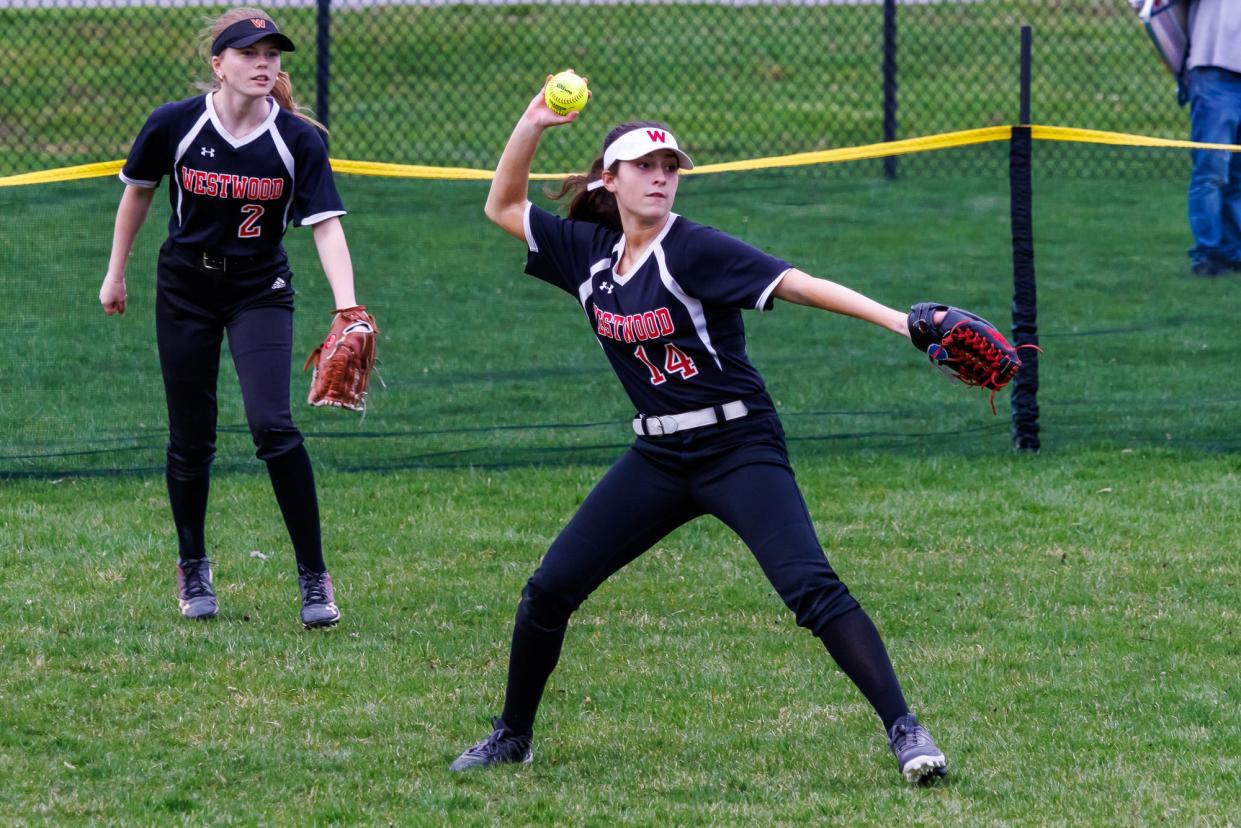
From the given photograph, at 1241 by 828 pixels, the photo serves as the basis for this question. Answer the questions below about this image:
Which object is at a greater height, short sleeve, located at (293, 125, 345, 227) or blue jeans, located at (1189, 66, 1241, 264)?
short sleeve, located at (293, 125, 345, 227)

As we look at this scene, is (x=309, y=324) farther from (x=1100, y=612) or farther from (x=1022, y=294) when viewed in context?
(x=1100, y=612)

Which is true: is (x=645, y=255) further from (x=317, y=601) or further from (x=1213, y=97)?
(x=1213, y=97)

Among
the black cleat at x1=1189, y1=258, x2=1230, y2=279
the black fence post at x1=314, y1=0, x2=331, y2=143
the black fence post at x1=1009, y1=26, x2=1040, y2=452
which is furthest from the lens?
the black fence post at x1=314, y1=0, x2=331, y2=143

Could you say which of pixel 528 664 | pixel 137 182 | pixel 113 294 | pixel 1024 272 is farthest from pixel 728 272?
pixel 1024 272

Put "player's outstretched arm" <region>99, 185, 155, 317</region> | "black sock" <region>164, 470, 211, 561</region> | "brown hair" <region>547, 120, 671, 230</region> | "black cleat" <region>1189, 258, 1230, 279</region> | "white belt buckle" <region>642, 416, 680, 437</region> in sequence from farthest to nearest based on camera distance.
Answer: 1. "black cleat" <region>1189, 258, 1230, 279</region>
2. "black sock" <region>164, 470, 211, 561</region>
3. "player's outstretched arm" <region>99, 185, 155, 317</region>
4. "brown hair" <region>547, 120, 671, 230</region>
5. "white belt buckle" <region>642, 416, 680, 437</region>

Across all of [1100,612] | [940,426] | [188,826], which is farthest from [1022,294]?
[188,826]

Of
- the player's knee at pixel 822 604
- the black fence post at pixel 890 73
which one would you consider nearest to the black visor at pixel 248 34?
the player's knee at pixel 822 604

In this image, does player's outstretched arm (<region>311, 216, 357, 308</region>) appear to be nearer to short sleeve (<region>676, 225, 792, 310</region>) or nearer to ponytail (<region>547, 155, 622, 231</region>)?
ponytail (<region>547, 155, 622, 231</region>)

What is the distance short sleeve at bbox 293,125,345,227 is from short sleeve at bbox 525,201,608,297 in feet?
3.75

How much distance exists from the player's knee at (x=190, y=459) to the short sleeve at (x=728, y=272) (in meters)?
2.27

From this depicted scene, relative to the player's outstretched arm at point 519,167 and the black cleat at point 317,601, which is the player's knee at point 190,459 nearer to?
the black cleat at point 317,601

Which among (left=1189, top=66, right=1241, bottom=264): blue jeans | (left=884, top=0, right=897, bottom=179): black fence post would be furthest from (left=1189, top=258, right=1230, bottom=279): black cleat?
(left=884, top=0, right=897, bottom=179): black fence post

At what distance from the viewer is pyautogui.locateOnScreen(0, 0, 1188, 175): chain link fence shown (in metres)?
16.0

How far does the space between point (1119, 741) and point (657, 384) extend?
1616 millimetres
